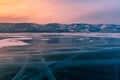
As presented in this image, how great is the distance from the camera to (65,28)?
56438mm

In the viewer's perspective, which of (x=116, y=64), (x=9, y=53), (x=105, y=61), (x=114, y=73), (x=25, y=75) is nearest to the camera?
(x=25, y=75)

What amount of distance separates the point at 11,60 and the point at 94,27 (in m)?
44.6

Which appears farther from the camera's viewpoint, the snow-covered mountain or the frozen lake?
the snow-covered mountain

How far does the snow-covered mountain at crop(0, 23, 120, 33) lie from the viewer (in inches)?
1949

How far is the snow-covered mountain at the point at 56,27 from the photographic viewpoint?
49.5 meters

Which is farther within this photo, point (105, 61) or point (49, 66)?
point (105, 61)

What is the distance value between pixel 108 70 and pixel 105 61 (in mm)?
2309

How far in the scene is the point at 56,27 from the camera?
55844mm

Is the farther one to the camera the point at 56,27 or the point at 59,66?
the point at 56,27

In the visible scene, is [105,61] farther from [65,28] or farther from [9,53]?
[65,28]

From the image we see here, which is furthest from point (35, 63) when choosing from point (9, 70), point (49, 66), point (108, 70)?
point (108, 70)

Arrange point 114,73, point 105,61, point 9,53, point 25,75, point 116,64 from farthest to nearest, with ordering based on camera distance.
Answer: point 9,53 < point 105,61 < point 116,64 < point 114,73 < point 25,75

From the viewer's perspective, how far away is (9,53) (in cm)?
1794

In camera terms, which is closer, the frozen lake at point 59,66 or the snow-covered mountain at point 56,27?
the frozen lake at point 59,66
